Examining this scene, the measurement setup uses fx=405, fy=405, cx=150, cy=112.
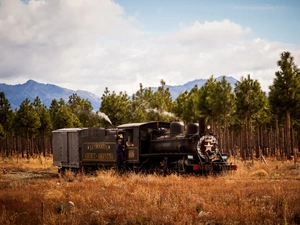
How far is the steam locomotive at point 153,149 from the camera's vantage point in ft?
63.2

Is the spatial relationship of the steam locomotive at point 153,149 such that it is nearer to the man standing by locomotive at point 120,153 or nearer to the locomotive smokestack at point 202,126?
the locomotive smokestack at point 202,126

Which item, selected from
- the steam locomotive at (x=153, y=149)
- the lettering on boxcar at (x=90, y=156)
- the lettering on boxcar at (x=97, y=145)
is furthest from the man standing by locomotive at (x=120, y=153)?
the lettering on boxcar at (x=90, y=156)

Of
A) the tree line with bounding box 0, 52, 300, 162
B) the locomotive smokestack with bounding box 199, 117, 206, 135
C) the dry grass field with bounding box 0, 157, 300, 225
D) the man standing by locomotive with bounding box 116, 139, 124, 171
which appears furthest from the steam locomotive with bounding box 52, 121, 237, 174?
the dry grass field with bounding box 0, 157, 300, 225

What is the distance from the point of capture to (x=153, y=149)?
21312 mm

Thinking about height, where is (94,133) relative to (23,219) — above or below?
above

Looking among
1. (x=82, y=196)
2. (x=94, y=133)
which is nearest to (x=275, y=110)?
(x=94, y=133)

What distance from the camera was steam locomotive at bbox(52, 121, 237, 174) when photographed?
758 inches

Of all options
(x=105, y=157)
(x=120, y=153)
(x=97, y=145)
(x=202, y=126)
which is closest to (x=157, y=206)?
(x=202, y=126)

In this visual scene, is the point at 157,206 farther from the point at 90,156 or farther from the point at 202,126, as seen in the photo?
the point at 90,156

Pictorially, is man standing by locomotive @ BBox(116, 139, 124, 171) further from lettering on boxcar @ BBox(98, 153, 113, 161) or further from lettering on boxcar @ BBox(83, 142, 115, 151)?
lettering on boxcar @ BBox(98, 153, 113, 161)

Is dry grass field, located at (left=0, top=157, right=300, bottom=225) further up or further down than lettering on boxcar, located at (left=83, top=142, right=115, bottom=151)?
further down

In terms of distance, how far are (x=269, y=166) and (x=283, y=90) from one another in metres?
11.2

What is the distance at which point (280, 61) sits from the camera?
33750 millimetres

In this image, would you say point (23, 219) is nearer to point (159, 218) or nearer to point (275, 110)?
point (159, 218)
